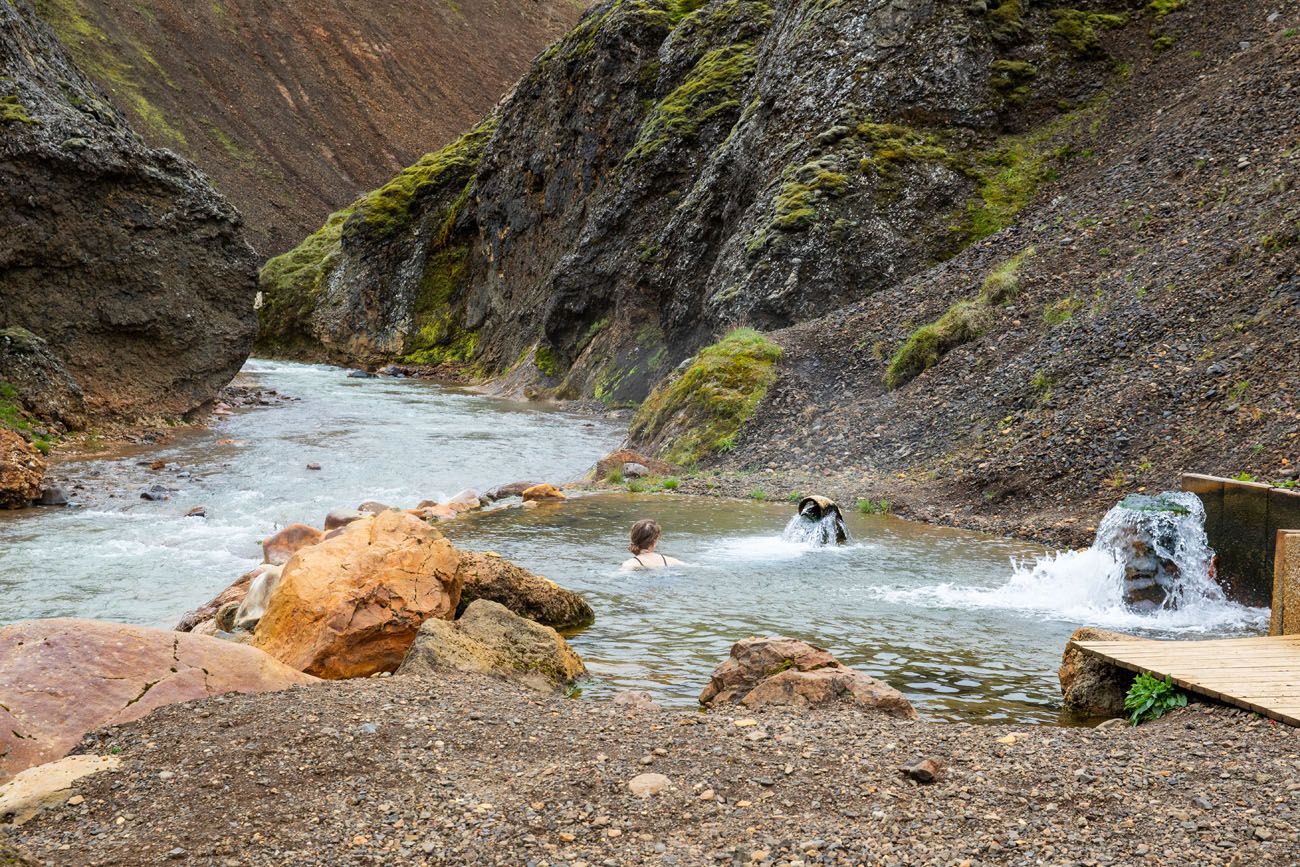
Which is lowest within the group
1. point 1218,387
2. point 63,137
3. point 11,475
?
point 11,475

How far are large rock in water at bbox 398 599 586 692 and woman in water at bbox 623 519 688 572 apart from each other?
128 inches

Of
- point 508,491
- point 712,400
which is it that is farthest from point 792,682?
point 712,400

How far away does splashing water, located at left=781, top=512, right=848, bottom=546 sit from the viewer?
1187 centimetres

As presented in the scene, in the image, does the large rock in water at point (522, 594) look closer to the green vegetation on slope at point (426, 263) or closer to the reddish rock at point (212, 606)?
the reddish rock at point (212, 606)

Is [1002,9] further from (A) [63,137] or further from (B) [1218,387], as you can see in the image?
(A) [63,137]

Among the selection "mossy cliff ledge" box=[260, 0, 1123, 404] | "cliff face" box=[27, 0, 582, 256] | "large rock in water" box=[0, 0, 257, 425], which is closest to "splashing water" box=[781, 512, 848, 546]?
"mossy cliff ledge" box=[260, 0, 1123, 404]

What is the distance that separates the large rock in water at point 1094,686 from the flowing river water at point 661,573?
0.18 m

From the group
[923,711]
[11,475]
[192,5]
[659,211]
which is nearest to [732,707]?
[923,711]

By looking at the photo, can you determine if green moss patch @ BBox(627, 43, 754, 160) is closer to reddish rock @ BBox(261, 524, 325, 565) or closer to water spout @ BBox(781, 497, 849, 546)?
water spout @ BBox(781, 497, 849, 546)

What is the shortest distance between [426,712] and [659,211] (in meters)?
27.3

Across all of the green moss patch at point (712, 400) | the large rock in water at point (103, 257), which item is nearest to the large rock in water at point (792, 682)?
the green moss patch at point (712, 400)

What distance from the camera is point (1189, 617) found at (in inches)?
342

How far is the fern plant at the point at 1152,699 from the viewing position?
5.82 metres

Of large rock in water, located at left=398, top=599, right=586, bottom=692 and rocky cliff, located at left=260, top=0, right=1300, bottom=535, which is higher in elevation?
rocky cliff, located at left=260, top=0, right=1300, bottom=535
